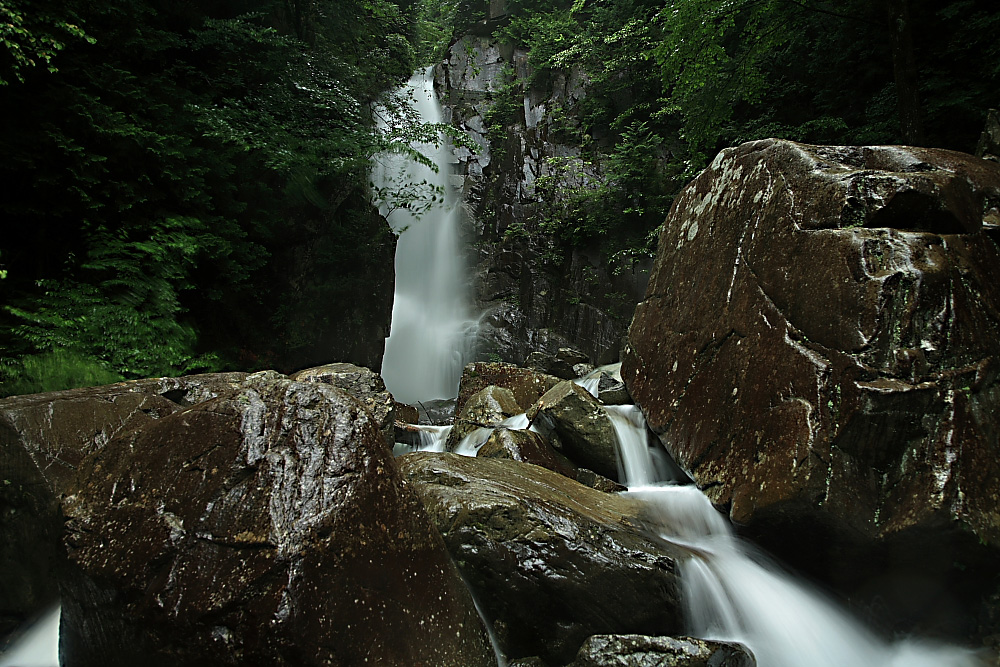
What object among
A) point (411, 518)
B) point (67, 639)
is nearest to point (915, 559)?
point (411, 518)

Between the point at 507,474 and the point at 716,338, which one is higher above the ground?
the point at 716,338

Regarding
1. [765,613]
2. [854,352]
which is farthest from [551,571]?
[854,352]

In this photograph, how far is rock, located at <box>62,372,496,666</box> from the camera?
209 centimetres

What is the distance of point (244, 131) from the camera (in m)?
7.55

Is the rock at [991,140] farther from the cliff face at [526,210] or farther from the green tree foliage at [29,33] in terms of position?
the green tree foliage at [29,33]

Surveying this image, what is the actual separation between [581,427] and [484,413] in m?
1.85

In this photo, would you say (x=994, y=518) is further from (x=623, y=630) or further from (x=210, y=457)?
(x=210, y=457)

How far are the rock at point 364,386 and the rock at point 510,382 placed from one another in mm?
1544

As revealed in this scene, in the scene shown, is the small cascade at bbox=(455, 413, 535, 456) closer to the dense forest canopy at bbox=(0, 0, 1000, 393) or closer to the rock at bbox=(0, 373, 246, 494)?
the rock at bbox=(0, 373, 246, 494)

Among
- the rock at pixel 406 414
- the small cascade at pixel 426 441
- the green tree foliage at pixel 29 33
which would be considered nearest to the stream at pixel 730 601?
the small cascade at pixel 426 441

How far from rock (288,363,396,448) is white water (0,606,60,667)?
13.4 ft

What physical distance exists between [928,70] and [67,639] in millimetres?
11453

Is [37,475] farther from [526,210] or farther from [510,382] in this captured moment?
[526,210]

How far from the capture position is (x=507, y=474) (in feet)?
13.3
